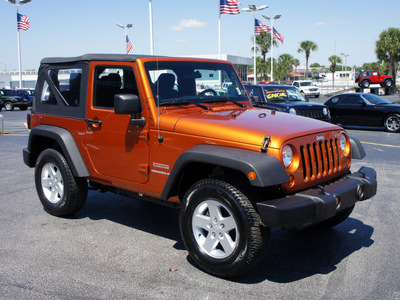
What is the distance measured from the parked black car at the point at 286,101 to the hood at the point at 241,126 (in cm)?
892

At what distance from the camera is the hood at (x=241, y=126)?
3.88 meters

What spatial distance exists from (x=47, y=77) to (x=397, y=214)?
4.88m

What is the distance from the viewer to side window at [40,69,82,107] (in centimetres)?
539

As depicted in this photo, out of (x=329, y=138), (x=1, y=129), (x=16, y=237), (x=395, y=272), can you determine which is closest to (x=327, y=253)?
(x=395, y=272)

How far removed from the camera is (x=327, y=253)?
181 inches

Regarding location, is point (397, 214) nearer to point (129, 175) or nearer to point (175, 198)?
point (175, 198)

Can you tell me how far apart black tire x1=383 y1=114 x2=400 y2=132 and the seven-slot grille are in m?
12.4

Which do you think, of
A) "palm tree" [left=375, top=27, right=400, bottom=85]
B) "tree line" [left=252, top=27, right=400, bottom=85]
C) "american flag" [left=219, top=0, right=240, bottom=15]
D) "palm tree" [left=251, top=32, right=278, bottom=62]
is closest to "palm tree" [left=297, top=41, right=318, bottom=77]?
A: "tree line" [left=252, top=27, right=400, bottom=85]

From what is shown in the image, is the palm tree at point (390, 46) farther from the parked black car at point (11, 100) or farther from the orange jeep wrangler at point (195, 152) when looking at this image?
the orange jeep wrangler at point (195, 152)

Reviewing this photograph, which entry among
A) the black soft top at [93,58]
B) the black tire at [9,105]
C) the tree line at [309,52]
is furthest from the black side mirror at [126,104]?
the tree line at [309,52]

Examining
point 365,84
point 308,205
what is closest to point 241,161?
point 308,205

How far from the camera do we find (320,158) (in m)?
4.14

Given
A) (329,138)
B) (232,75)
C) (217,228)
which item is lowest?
(217,228)

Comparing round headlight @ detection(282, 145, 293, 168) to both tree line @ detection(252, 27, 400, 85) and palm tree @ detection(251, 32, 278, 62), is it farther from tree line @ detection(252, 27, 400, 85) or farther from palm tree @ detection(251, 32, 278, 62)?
palm tree @ detection(251, 32, 278, 62)
